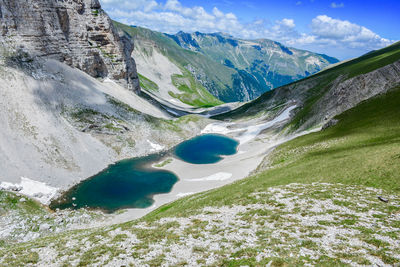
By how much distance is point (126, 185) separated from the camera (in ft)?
198

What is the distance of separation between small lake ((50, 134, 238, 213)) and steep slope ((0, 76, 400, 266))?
2756 centimetres

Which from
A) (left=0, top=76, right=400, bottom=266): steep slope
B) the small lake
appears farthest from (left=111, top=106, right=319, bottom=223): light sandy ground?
(left=0, top=76, right=400, bottom=266): steep slope

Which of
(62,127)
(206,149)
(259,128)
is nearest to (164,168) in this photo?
(206,149)

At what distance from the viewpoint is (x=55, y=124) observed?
69.8 m

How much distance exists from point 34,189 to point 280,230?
52361 millimetres

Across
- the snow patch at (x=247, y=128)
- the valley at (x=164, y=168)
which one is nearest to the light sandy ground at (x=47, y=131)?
the valley at (x=164, y=168)

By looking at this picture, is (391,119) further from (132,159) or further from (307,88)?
(307,88)

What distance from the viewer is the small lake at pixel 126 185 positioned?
168 ft

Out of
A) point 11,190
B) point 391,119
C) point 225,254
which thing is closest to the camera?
point 225,254

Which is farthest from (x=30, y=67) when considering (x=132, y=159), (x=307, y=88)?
(x=307, y=88)

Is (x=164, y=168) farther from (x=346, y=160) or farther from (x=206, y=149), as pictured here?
(x=346, y=160)

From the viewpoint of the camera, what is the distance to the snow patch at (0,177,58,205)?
49.0 metres

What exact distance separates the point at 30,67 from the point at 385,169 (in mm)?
90354

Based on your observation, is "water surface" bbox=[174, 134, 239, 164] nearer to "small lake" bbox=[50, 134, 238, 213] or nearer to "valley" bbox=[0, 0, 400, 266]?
"small lake" bbox=[50, 134, 238, 213]
